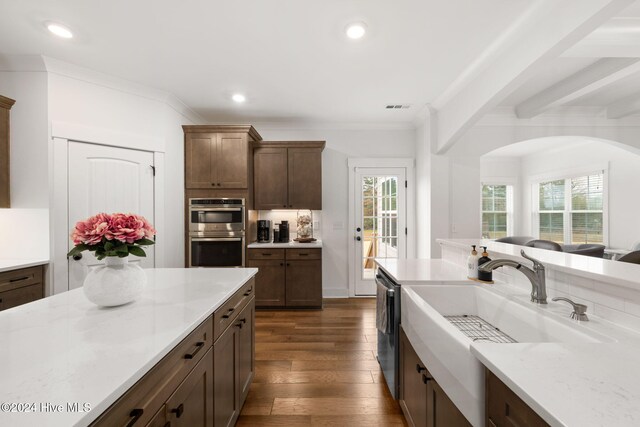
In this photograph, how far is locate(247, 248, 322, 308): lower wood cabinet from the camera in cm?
379

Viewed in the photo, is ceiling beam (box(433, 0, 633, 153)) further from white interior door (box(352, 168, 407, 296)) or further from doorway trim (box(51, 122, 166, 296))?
doorway trim (box(51, 122, 166, 296))

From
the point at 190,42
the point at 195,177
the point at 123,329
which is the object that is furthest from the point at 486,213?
the point at 123,329

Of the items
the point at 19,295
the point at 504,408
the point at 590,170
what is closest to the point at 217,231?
the point at 19,295

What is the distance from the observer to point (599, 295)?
3.66 ft

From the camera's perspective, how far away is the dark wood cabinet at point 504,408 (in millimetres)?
687

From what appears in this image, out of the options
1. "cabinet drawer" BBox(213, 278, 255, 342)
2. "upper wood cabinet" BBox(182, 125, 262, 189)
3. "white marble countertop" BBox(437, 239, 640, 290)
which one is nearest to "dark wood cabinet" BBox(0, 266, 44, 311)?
"upper wood cabinet" BBox(182, 125, 262, 189)

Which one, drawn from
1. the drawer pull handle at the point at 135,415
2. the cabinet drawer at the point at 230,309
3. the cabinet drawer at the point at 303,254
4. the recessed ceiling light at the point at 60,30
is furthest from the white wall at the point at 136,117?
the drawer pull handle at the point at 135,415

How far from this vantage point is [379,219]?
4.43m

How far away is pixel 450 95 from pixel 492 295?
8.58 ft

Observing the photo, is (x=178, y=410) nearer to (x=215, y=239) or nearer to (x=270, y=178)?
(x=215, y=239)

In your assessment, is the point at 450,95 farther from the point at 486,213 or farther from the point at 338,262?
the point at 486,213

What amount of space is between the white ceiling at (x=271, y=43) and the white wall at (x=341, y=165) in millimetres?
932

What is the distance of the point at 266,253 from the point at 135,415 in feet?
10.0

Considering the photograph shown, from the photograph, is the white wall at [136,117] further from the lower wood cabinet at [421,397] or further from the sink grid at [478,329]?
the sink grid at [478,329]
